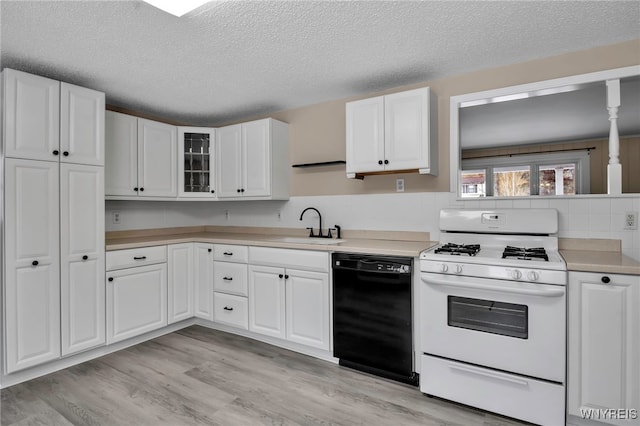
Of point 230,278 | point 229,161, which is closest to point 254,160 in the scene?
point 229,161

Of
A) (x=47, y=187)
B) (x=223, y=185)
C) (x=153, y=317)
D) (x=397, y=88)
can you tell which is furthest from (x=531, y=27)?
(x=153, y=317)

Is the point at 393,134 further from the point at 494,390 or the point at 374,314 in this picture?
the point at 494,390

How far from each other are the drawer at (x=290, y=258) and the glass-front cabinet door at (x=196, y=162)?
46.1 inches

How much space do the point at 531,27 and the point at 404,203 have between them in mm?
1478

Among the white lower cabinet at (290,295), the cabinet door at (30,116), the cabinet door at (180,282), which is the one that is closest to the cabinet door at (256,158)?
the white lower cabinet at (290,295)

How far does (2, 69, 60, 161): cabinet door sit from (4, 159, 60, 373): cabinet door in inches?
3.4

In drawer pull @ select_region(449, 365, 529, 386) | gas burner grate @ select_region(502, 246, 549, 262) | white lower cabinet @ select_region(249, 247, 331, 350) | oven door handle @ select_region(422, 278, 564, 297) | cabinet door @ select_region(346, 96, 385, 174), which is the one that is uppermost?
cabinet door @ select_region(346, 96, 385, 174)

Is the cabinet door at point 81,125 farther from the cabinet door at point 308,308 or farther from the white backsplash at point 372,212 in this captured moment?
the cabinet door at point 308,308

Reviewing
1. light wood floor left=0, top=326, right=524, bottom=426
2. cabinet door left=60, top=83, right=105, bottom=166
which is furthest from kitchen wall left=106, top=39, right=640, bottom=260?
light wood floor left=0, top=326, right=524, bottom=426

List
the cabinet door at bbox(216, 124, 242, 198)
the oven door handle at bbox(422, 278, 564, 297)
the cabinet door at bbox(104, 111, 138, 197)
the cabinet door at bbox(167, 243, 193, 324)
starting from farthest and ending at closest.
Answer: the cabinet door at bbox(216, 124, 242, 198) < the cabinet door at bbox(167, 243, 193, 324) < the cabinet door at bbox(104, 111, 138, 197) < the oven door handle at bbox(422, 278, 564, 297)

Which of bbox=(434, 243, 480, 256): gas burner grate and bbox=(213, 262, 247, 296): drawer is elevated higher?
bbox=(434, 243, 480, 256): gas burner grate

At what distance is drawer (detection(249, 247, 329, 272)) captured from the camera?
2.66 meters

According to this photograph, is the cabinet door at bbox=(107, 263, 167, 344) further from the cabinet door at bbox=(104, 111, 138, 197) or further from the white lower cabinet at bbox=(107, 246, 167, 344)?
the cabinet door at bbox=(104, 111, 138, 197)

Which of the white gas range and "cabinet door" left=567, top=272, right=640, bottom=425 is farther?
the white gas range
